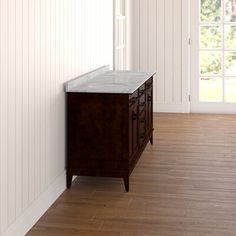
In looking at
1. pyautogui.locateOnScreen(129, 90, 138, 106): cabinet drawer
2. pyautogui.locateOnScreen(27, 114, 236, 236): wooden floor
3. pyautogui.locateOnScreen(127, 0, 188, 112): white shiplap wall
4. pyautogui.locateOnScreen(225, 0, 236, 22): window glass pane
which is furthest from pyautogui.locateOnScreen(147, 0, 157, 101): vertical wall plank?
pyautogui.locateOnScreen(129, 90, 138, 106): cabinet drawer

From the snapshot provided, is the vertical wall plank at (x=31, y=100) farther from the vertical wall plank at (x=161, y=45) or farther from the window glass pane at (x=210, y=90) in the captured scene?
the window glass pane at (x=210, y=90)

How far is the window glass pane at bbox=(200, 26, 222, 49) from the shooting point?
789 cm

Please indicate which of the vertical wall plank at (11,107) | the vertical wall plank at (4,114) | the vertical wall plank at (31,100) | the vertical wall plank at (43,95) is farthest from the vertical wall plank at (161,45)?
the vertical wall plank at (4,114)

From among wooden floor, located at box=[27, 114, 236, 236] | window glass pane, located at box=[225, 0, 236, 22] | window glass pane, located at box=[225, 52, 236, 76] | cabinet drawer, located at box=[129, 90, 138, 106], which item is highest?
window glass pane, located at box=[225, 0, 236, 22]

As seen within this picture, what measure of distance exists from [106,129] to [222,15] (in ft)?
14.0

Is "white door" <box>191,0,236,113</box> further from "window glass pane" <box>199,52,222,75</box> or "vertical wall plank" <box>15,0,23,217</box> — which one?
"vertical wall plank" <box>15,0,23,217</box>

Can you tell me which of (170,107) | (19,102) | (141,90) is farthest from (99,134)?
(170,107)

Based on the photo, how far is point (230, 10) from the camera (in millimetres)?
7848

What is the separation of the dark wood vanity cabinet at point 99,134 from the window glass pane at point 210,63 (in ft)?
12.8

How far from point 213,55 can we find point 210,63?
4.9 inches

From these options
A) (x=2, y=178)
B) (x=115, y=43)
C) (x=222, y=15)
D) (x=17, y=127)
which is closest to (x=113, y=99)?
(x=17, y=127)

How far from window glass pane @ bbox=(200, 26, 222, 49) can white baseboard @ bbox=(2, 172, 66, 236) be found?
431cm

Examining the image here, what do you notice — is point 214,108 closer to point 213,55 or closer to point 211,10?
point 213,55

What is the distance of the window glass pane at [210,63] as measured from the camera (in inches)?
312
